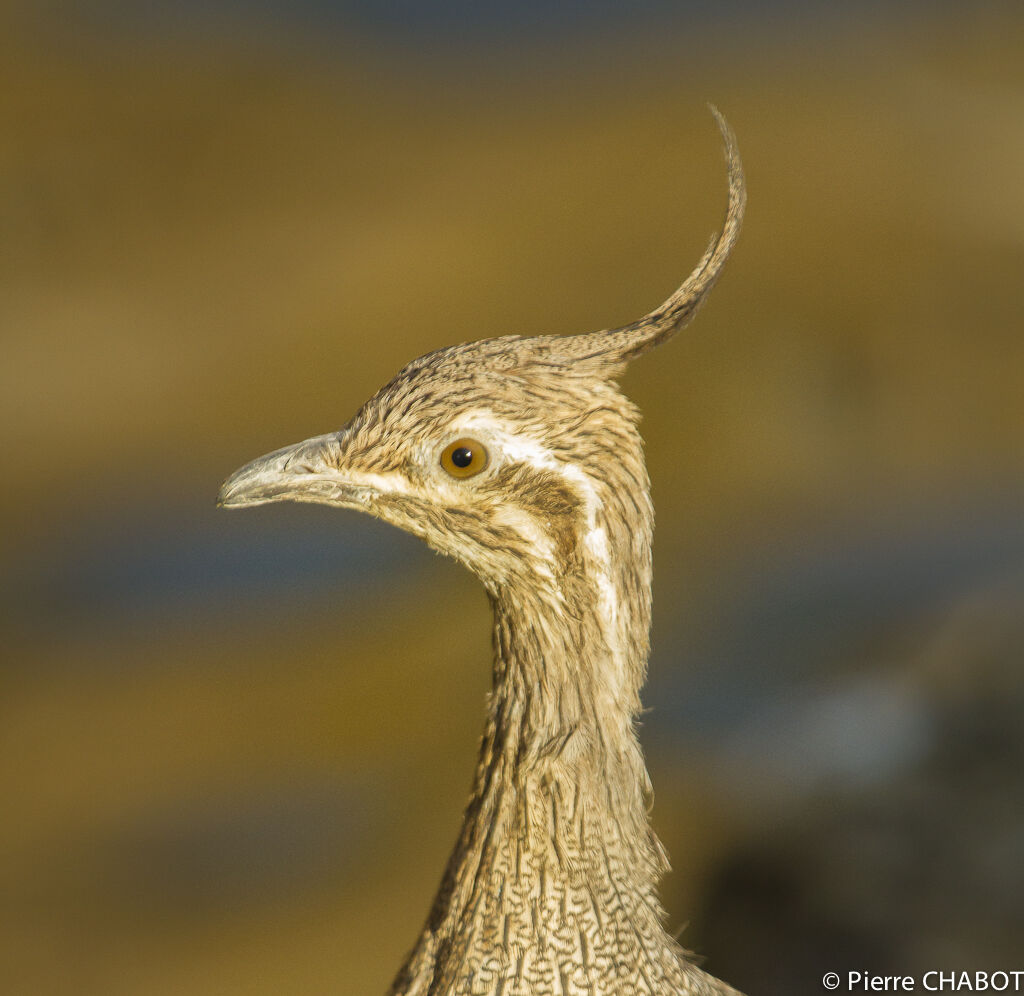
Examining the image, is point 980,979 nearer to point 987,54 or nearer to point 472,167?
point 472,167

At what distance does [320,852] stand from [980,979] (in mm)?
2237

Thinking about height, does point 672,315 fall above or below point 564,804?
above

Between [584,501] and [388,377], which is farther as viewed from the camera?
[388,377]

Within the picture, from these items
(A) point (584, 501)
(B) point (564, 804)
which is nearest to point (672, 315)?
(A) point (584, 501)

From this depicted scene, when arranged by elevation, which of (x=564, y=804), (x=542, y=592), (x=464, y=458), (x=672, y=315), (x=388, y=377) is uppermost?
(x=388, y=377)

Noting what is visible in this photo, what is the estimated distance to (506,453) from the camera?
1.78m

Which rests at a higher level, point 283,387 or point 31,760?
point 283,387

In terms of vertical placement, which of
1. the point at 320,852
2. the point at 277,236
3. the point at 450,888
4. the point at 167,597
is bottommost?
the point at 450,888

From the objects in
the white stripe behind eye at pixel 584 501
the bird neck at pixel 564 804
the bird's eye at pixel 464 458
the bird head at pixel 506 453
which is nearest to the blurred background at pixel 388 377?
the bird neck at pixel 564 804

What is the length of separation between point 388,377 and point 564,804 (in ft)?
12.2

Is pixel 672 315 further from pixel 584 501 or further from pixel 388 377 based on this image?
pixel 388 377

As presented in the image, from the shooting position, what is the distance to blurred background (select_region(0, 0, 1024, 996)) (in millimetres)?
4434

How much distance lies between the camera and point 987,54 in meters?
6.26

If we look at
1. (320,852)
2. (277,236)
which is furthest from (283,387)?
(320,852)
